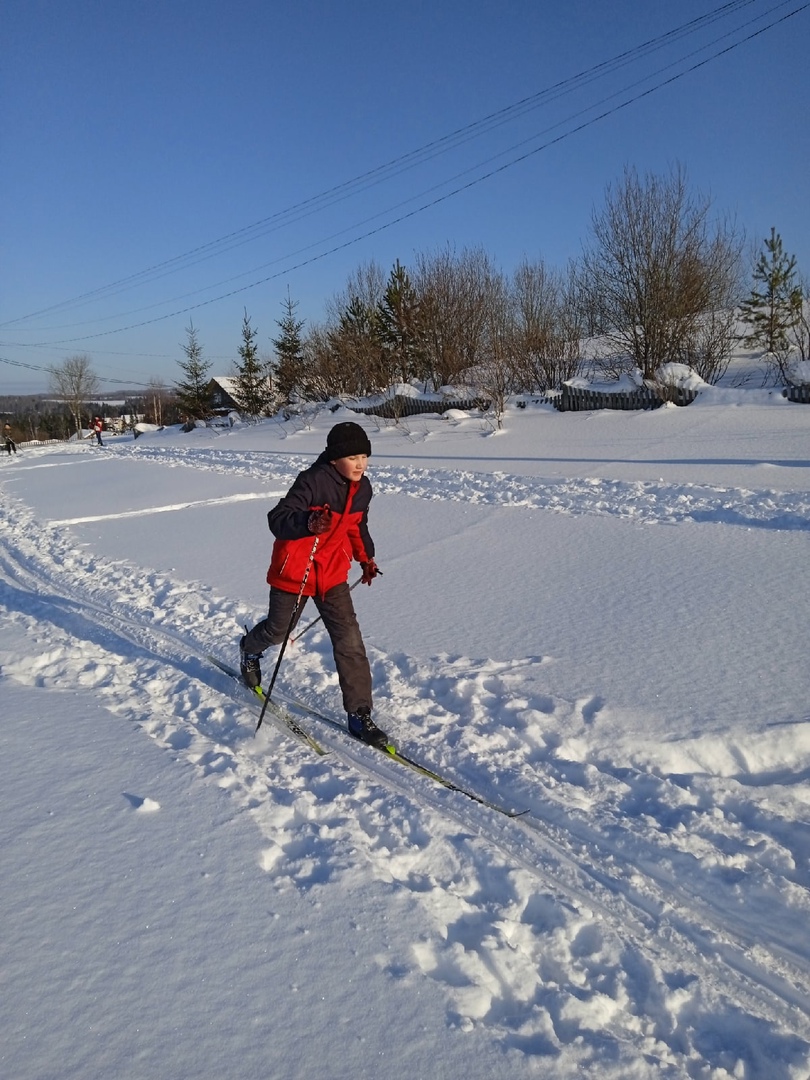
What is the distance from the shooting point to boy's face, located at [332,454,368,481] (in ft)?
12.0

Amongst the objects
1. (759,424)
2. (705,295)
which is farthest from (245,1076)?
(705,295)

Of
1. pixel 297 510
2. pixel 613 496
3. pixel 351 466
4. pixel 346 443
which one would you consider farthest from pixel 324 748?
pixel 613 496

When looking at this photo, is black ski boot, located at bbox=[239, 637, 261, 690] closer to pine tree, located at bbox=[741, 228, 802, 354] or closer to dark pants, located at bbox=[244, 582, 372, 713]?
dark pants, located at bbox=[244, 582, 372, 713]

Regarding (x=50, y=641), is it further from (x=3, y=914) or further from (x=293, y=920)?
(x=293, y=920)

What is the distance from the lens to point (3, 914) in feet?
8.25

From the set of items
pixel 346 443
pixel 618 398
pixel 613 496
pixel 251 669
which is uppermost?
pixel 618 398

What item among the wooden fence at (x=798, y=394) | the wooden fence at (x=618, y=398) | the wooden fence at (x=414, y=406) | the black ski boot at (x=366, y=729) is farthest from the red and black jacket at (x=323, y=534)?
the wooden fence at (x=414, y=406)

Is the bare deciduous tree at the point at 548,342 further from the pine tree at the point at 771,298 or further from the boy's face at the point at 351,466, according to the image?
the boy's face at the point at 351,466

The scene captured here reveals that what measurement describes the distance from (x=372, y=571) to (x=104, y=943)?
228cm

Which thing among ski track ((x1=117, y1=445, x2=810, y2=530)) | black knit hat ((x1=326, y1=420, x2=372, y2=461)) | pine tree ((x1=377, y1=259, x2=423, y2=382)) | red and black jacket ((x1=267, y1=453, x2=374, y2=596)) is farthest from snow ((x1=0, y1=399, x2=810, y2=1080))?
pine tree ((x1=377, y1=259, x2=423, y2=382))

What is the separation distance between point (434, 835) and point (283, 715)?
1.43m

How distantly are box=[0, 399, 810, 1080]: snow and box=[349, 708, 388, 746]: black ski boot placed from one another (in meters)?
0.07

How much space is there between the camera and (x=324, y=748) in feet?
12.4

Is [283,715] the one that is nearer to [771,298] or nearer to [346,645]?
[346,645]
